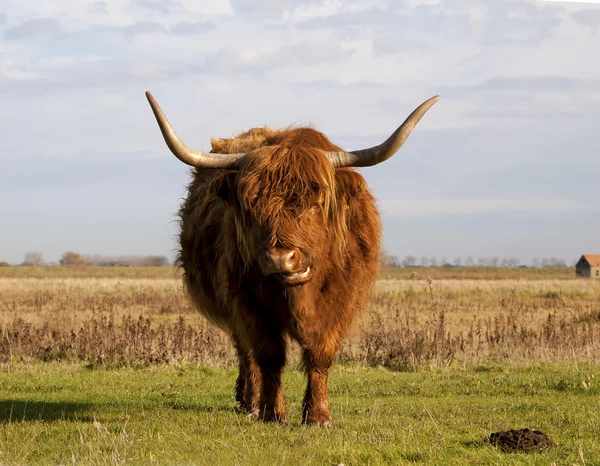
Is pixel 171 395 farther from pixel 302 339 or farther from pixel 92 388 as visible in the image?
pixel 302 339

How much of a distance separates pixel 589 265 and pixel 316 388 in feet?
296

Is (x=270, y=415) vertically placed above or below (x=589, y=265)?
below

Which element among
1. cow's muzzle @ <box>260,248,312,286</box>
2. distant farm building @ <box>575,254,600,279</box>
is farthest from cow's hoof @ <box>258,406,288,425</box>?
distant farm building @ <box>575,254,600,279</box>

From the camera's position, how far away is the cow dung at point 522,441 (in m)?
5.46

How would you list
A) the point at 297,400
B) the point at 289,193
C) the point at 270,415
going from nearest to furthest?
the point at 289,193 < the point at 270,415 < the point at 297,400

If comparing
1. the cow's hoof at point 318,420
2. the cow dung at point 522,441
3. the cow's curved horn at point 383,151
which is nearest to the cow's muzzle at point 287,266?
the cow's curved horn at point 383,151

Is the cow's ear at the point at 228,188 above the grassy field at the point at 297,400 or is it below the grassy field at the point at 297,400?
above

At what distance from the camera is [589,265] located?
9075 centimetres

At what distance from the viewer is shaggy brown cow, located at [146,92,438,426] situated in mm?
6082

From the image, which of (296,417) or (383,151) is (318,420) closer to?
(296,417)

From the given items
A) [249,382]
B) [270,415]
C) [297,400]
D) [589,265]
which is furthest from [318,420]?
[589,265]

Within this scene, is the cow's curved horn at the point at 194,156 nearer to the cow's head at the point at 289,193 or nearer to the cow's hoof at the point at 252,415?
the cow's head at the point at 289,193

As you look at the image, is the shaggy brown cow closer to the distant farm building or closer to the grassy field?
the grassy field

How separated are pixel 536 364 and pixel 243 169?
698 cm
